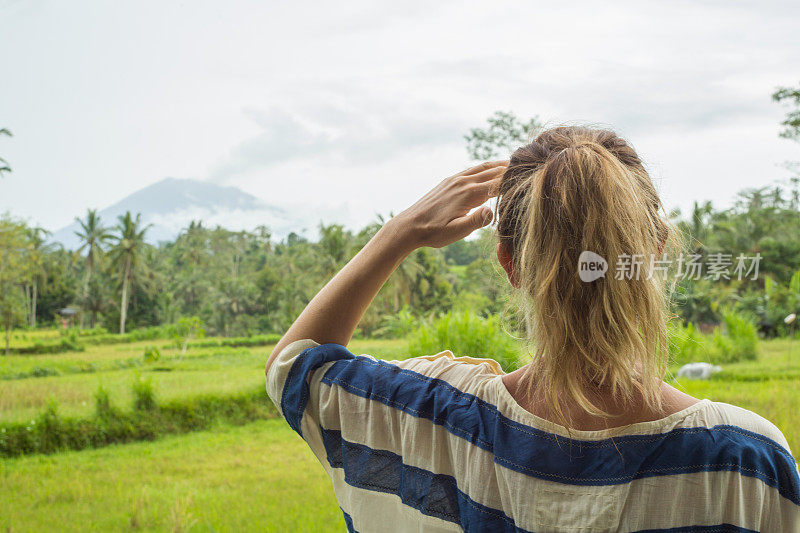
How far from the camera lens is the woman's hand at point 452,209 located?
1.37 feet

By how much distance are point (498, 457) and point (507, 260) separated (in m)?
0.14

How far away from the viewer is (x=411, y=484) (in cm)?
43

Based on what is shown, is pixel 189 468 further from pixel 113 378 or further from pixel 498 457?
pixel 498 457

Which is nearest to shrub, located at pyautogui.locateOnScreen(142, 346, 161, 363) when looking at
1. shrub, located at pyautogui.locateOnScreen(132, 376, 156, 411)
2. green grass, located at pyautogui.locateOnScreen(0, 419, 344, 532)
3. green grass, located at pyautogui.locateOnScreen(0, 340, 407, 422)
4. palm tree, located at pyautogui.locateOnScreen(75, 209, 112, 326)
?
green grass, located at pyautogui.locateOnScreen(0, 340, 407, 422)

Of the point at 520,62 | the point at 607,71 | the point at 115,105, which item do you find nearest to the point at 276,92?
the point at 115,105

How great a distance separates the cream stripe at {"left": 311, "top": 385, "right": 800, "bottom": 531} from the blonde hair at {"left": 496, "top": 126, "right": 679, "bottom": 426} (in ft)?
0.16

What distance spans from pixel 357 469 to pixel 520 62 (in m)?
2.68

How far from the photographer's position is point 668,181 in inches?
19.1

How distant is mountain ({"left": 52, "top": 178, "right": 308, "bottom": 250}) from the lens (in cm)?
801

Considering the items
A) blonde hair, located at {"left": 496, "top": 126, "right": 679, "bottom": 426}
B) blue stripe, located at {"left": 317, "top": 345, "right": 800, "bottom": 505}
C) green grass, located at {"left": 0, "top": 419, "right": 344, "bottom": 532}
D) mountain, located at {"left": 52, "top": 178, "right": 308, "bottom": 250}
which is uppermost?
mountain, located at {"left": 52, "top": 178, "right": 308, "bottom": 250}

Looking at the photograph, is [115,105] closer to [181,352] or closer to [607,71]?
[181,352]

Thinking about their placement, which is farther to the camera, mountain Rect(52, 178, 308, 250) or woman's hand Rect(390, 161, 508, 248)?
mountain Rect(52, 178, 308, 250)

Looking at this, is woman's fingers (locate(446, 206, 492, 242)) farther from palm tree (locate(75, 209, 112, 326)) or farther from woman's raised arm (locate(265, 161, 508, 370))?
palm tree (locate(75, 209, 112, 326))

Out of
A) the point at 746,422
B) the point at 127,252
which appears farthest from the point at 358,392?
the point at 127,252
